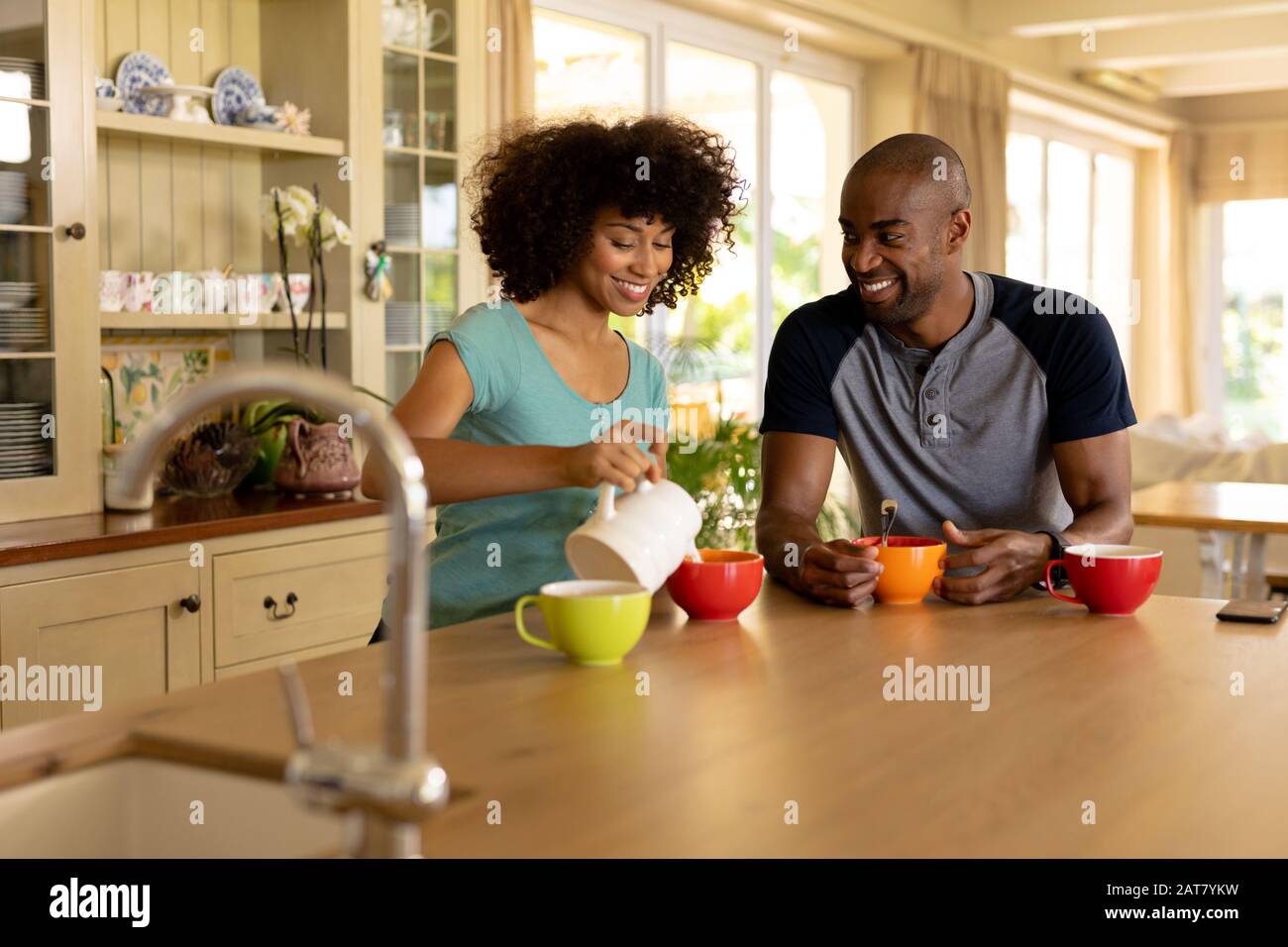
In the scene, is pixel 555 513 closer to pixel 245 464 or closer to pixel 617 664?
pixel 617 664

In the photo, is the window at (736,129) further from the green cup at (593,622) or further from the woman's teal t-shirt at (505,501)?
the green cup at (593,622)

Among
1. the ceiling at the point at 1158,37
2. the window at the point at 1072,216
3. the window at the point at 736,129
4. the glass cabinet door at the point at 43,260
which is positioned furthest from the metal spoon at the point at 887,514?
the window at the point at 1072,216

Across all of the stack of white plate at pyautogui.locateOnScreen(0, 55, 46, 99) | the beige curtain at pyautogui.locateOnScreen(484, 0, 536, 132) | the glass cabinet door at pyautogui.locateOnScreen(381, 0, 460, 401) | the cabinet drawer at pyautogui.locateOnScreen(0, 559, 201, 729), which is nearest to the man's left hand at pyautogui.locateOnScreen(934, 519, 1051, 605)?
the cabinet drawer at pyautogui.locateOnScreen(0, 559, 201, 729)

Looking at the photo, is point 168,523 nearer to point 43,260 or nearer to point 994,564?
point 43,260

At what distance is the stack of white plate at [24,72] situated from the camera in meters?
2.64

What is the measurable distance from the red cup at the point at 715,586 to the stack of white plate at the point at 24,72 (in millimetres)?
1829

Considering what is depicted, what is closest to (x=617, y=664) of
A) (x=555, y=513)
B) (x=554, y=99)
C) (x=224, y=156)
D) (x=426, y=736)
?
(x=426, y=736)

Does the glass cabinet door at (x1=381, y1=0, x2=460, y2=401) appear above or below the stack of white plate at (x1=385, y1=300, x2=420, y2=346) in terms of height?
above

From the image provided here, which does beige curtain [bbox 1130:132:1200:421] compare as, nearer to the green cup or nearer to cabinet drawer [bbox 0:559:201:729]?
cabinet drawer [bbox 0:559:201:729]

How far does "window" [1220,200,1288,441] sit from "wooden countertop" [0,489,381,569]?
806cm

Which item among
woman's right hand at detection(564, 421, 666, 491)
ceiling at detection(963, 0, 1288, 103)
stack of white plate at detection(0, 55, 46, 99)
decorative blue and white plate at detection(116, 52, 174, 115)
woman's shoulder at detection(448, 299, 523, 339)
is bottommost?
woman's right hand at detection(564, 421, 666, 491)

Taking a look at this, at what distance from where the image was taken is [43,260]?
2.75 m

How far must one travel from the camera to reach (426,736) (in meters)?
1.14

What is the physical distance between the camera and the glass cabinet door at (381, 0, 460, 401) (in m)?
3.64
